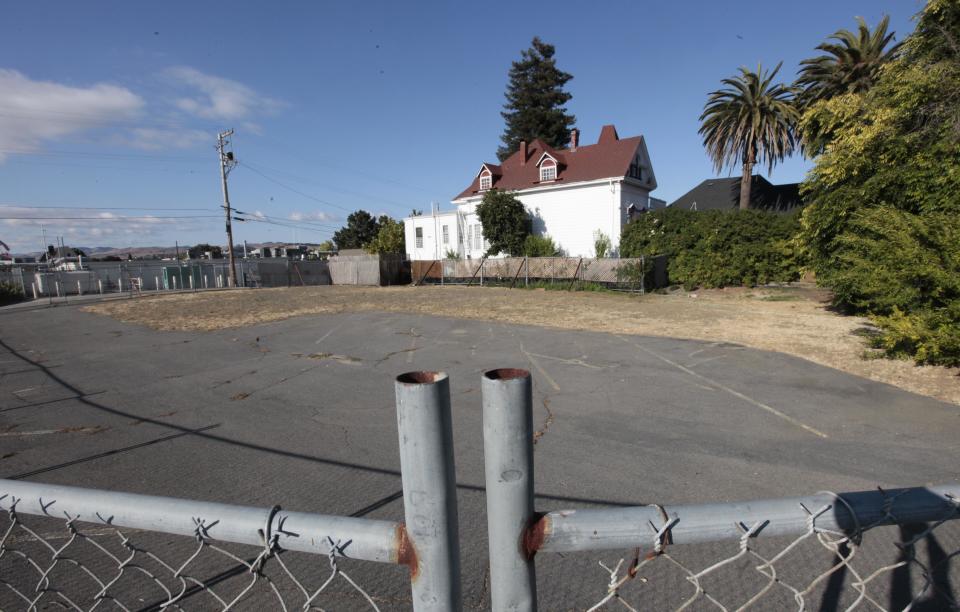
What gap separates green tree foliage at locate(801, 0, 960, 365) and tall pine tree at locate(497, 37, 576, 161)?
42.4 m

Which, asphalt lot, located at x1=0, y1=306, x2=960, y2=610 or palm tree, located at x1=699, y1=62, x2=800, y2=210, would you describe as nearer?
asphalt lot, located at x1=0, y1=306, x2=960, y2=610

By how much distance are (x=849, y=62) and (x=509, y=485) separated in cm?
3333

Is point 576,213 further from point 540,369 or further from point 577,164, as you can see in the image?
point 540,369

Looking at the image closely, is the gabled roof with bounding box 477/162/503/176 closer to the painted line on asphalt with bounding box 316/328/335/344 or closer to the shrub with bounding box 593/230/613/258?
the shrub with bounding box 593/230/613/258

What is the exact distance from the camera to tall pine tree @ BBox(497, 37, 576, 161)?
5434 centimetres

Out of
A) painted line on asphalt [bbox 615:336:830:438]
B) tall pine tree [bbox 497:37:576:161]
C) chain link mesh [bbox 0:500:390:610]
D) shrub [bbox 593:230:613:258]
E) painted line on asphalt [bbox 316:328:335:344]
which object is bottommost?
painted line on asphalt [bbox 615:336:830:438]

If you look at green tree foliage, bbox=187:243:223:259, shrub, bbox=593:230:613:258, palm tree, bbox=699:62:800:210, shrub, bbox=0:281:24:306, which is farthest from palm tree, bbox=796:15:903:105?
green tree foliage, bbox=187:243:223:259

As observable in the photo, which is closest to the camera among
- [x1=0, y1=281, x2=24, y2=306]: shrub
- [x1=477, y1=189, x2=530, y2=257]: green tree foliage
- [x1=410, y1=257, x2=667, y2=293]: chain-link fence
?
[x1=410, y1=257, x2=667, y2=293]: chain-link fence

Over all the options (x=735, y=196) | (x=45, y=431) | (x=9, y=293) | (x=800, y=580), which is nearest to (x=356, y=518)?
(x=800, y=580)

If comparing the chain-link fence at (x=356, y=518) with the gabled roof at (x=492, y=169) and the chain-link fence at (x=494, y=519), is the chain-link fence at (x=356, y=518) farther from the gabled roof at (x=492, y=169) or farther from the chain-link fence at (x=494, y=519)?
the gabled roof at (x=492, y=169)

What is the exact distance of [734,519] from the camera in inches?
42.3

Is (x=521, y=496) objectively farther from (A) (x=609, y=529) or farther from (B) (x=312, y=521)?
(B) (x=312, y=521)

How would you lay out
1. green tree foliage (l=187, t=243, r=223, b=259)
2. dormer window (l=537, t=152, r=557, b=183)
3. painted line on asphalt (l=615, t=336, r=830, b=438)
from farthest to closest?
green tree foliage (l=187, t=243, r=223, b=259) < dormer window (l=537, t=152, r=557, b=183) < painted line on asphalt (l=615, t=336, r=830, b=438)

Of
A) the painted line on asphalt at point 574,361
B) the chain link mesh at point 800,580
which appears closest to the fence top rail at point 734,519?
the chain link mesh at point 800,580
